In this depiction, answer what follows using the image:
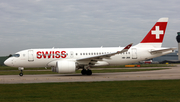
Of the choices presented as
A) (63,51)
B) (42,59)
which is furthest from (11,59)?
(63,51)

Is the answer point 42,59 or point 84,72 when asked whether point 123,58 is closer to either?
point 84,72

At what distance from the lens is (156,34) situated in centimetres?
2911

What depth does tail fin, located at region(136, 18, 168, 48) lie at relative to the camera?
95.5 ft

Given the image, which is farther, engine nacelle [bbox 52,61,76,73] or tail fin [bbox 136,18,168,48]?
tail fin [bbox 136,18,168,48]

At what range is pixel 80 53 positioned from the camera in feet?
91.5

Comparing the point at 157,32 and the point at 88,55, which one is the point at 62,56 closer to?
the point at 88,55

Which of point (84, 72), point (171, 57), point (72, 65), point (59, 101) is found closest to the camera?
point (59, 101)

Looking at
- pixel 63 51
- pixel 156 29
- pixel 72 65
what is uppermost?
pixel 156 29

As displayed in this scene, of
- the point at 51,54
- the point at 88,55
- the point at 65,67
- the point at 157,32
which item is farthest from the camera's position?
the point at 157,32

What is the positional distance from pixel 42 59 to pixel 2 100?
1661cm

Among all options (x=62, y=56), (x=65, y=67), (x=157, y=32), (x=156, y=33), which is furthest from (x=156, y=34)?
(x=65, y=67)

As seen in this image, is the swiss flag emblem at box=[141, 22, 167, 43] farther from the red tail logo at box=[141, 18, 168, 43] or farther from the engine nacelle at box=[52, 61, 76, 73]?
the engine nacelle at box=[52, 61, 76, 73]

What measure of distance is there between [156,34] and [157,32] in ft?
0.98

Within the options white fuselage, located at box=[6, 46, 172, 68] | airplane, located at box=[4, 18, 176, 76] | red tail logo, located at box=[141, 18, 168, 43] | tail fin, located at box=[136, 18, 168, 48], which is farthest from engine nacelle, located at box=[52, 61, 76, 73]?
red tail logo, located at box=[141, 18, 168, 43]
